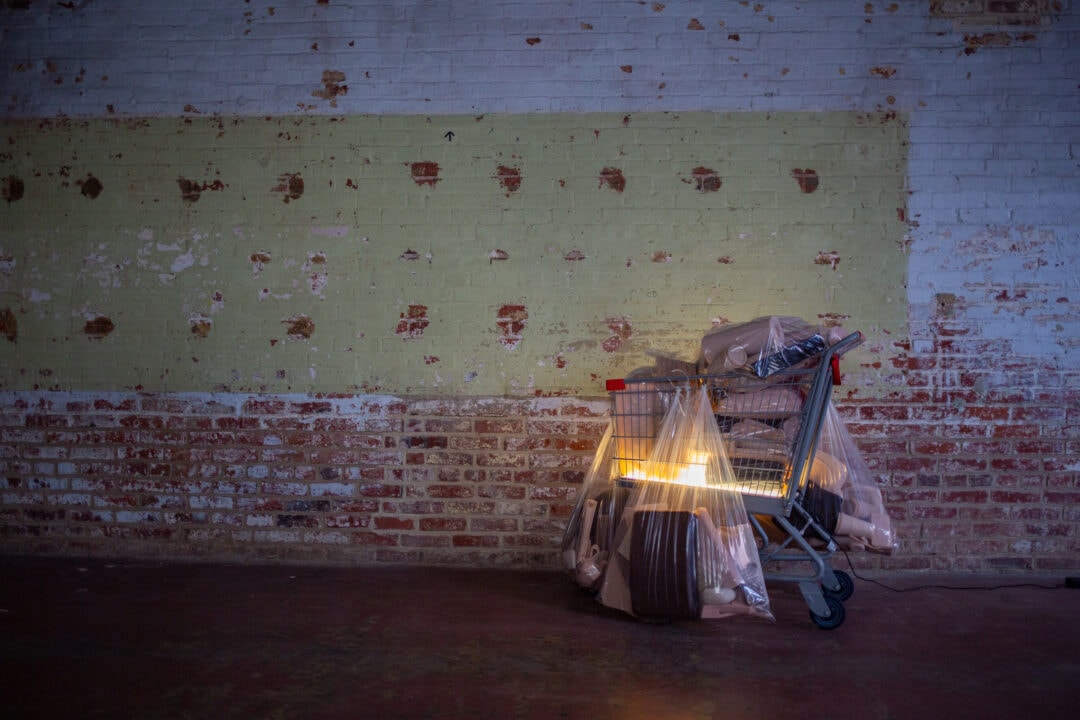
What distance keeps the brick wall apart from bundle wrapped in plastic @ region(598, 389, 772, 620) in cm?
93

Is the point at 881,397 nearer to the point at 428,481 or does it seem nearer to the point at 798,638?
the point at 798,638

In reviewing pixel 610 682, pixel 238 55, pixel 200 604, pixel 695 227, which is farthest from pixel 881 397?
pixel 238 55

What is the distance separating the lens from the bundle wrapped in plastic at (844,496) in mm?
3514

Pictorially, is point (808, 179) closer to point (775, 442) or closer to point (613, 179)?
point (613, 179)

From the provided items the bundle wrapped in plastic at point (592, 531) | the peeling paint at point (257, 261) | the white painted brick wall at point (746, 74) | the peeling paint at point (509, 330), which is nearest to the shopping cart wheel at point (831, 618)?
the bundle wrapped in plastic at point (592, 531)

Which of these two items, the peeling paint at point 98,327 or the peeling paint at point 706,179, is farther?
the peeling paint at point 98,327

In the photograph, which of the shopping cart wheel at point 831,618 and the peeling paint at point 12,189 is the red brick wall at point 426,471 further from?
the peeling paint at point 12,189

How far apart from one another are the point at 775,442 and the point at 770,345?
16.5 inches

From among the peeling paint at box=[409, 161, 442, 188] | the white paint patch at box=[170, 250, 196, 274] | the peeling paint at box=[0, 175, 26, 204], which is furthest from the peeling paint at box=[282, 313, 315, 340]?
the peeling paint at box=[0, 175, 26, 204]

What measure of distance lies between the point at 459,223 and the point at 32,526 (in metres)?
2.96

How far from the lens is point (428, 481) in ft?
14.5

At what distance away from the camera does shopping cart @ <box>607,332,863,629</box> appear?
3338mm

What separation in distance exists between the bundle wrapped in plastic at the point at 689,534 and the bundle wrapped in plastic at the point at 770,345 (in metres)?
0.20

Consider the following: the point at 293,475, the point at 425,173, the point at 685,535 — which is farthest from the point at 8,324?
the point at 685,535
